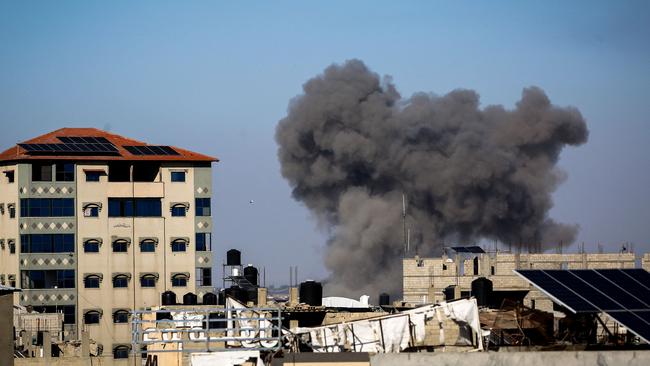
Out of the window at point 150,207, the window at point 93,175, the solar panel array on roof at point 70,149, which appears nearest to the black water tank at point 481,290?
the window at point 150,207

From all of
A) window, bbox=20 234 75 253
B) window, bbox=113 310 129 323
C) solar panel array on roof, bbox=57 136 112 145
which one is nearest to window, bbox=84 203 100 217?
window, bbox=20 234 75 253

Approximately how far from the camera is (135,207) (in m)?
103

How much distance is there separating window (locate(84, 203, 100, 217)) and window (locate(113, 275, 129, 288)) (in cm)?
430

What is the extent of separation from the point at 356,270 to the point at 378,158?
14.6 m

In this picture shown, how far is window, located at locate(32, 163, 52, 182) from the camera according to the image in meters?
102

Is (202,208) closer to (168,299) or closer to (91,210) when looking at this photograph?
(91,210)

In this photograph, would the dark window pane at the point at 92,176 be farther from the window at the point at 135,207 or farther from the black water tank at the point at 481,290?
the black water tank at the point at 481,290

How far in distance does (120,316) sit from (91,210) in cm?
717

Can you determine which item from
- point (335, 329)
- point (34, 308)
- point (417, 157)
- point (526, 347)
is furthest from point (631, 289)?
point (417, 157)

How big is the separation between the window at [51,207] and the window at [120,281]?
487cm

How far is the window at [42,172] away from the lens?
102062 millimetres

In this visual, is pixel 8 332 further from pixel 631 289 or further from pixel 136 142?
pixel 136 142

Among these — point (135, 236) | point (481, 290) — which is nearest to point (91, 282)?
point (135, 236)

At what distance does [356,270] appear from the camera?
155 meters
